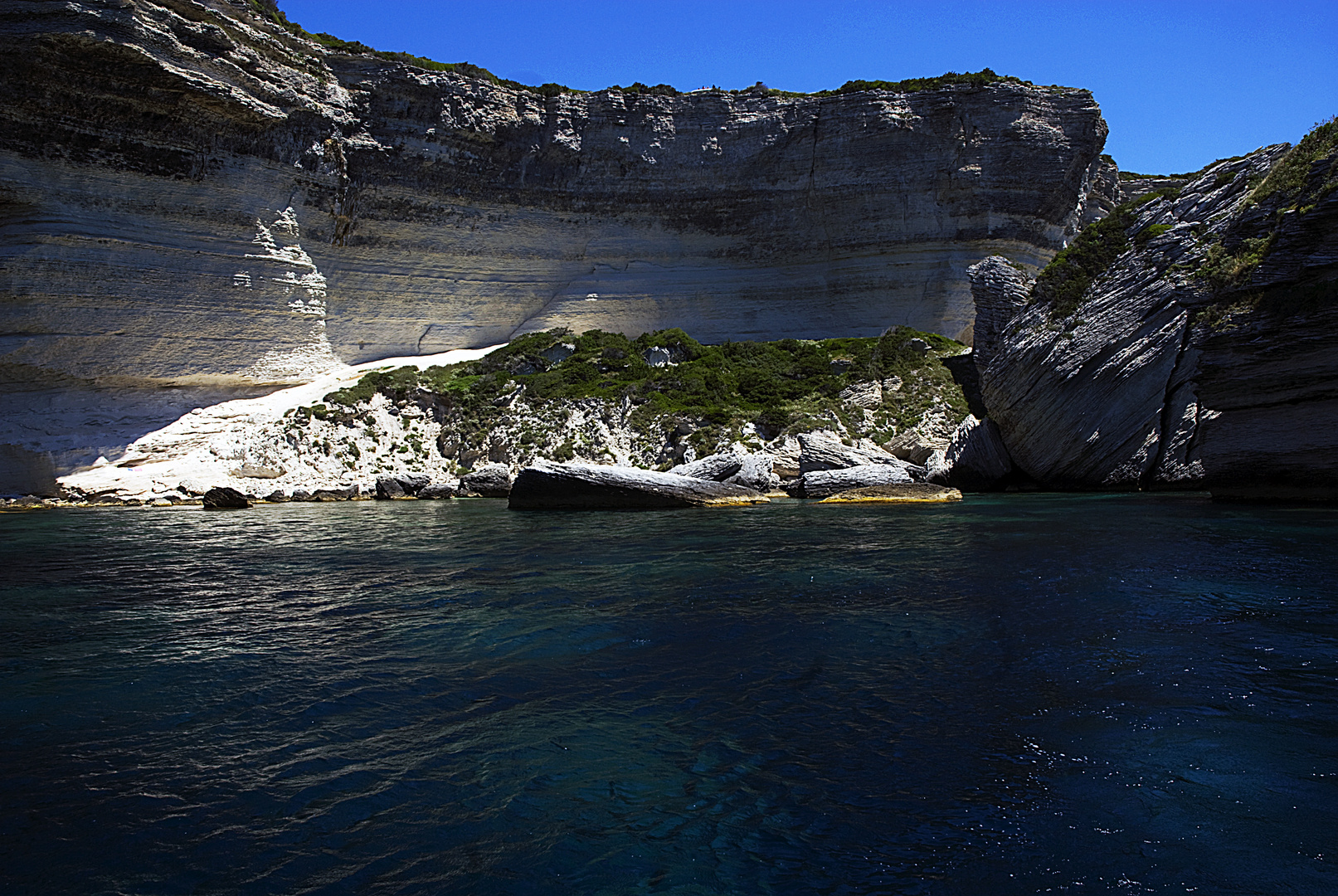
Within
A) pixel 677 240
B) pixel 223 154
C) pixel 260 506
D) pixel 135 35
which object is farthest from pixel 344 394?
pixel 677 240

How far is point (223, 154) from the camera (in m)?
35.0

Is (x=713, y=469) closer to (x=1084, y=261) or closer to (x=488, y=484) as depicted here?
(x=488, y=484)

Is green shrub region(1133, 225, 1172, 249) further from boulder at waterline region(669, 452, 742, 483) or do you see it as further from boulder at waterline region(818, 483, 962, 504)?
boulder at waterline region(669, 452, 742, 483)

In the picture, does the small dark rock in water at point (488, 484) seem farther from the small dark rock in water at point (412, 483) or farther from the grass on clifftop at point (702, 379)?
the grass on clifftop at point (702, 379)

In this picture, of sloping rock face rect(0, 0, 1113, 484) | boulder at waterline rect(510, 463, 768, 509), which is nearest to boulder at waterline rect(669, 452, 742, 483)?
boulder at waterline rect(510, 463, 768, 509)

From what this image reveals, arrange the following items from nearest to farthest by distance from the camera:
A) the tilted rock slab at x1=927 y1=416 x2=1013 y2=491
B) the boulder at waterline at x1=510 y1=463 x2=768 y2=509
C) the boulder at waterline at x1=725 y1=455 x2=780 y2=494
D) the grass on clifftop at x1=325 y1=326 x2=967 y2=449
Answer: the boulder at waterline at x1=510 y1=463 x2=768 y2=509, the tilted rock slab at x1=927 y1=416 x2=1013 y2=491, the boulder at waterline at x1=725 y1=455 x2=780 y2=494, the grass on clifftop at x1=325 y1=326 x2=967 y2=449

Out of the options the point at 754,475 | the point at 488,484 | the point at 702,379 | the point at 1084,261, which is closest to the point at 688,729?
the point at 754,475

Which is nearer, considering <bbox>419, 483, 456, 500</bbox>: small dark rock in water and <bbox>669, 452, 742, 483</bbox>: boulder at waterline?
<bbox>669, 452, 742, 483</bbox>: boulder at waterline

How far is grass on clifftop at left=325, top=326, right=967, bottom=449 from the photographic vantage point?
108ft

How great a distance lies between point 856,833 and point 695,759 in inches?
51.5

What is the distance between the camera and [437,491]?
29.5 metres

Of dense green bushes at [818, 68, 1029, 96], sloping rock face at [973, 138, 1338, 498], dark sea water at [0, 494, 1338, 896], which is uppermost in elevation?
dense green bushes at [818, 68, 1029, 96]

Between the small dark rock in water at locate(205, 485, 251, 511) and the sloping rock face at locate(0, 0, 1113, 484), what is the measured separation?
25.0ft

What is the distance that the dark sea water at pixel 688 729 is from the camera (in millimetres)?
4172
